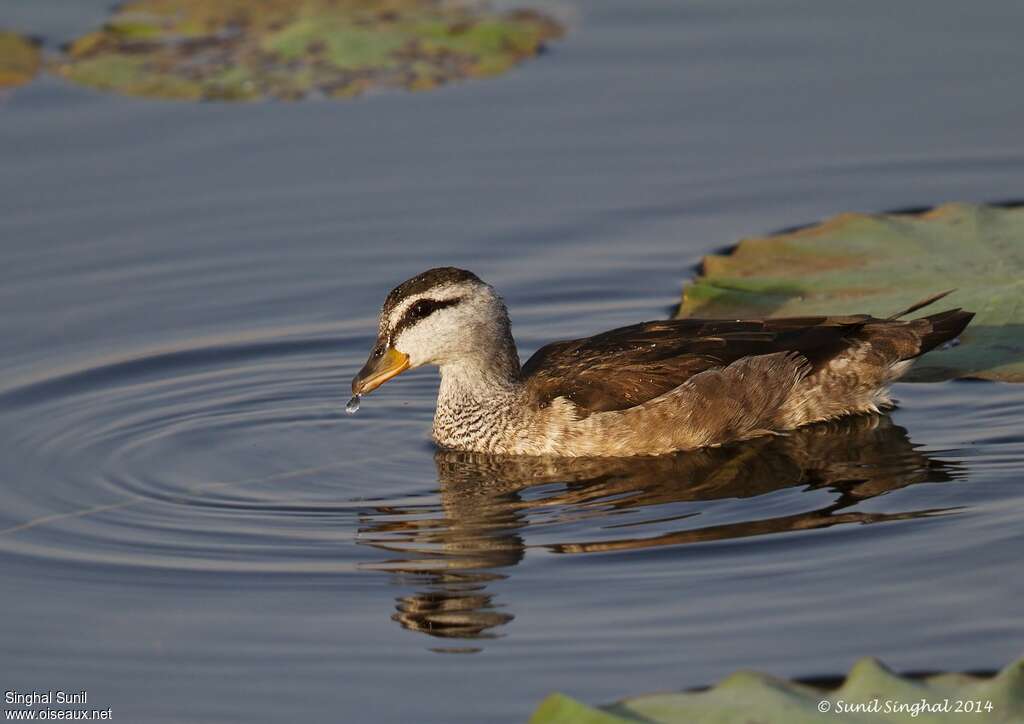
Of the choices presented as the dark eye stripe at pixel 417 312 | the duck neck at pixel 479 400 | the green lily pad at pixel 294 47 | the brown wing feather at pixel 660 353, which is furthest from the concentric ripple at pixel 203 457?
the green lily pad at pixel 294 47

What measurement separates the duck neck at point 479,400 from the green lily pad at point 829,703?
461 centimetres

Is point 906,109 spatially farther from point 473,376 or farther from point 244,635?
point 244,635

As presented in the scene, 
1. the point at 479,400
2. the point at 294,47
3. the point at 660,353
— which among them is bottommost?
the point at 479,400

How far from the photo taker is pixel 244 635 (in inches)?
344

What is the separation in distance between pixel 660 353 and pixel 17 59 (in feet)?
29.3

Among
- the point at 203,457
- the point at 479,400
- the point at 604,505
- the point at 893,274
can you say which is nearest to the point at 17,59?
the point at 203,457

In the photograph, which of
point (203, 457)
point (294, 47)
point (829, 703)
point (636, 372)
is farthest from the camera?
point (294, 47)

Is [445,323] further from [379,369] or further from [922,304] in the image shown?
[922,304]

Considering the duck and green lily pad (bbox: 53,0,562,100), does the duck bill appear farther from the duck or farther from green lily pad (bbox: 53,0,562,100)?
green lily pad (bbox: 53,0,562,100)

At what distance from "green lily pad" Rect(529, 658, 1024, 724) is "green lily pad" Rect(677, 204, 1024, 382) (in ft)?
16.9

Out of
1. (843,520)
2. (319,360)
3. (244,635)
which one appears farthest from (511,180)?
(244,635)

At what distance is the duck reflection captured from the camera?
9375 millimetres

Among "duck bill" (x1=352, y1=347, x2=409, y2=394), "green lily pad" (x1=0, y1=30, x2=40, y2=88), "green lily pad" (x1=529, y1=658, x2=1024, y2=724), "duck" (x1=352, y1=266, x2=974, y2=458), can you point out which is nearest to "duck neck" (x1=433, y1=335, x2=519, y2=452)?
"duck" (x1=352, y1=266, x2=974, y2=458)

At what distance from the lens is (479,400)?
11797mm
